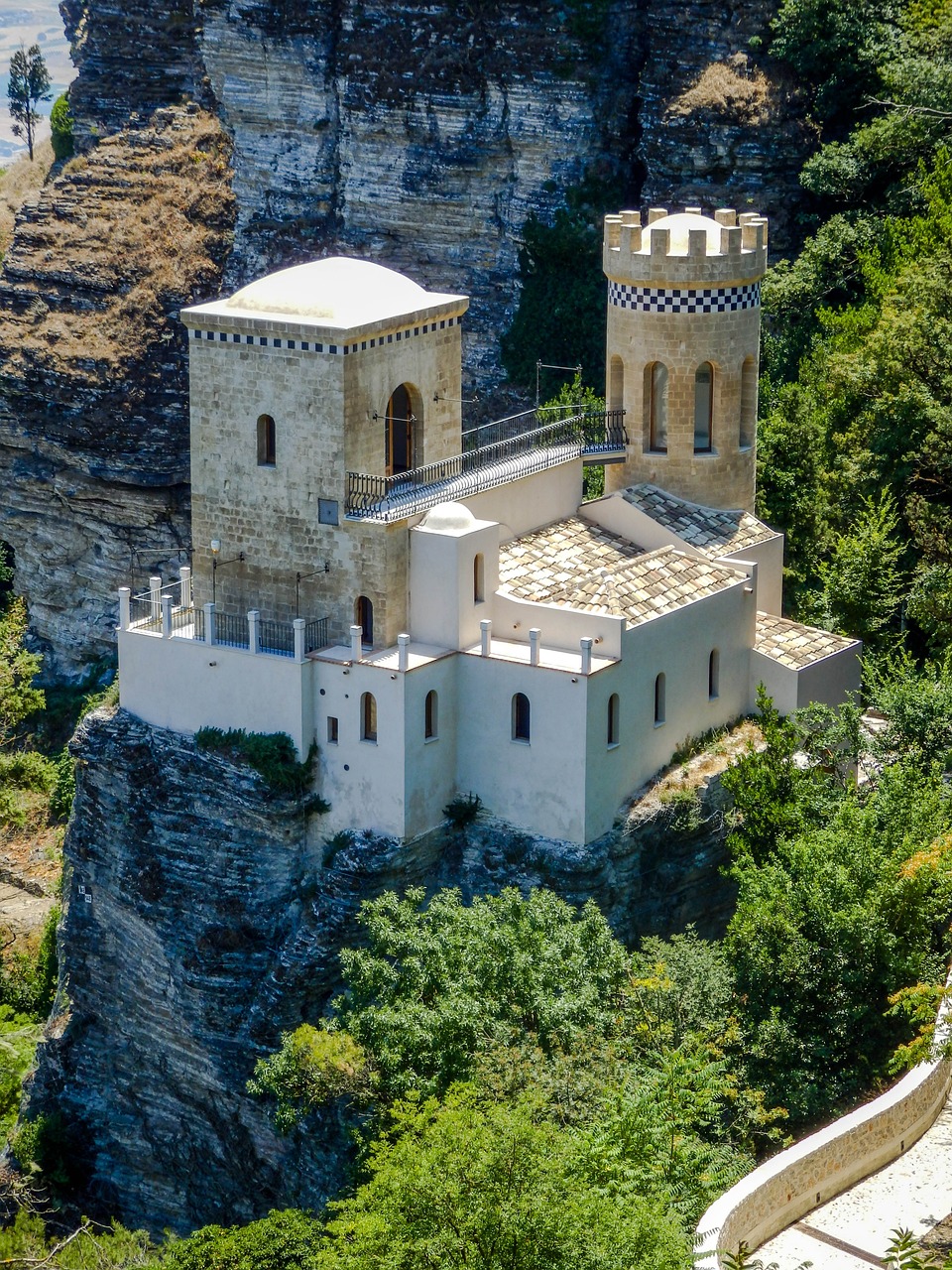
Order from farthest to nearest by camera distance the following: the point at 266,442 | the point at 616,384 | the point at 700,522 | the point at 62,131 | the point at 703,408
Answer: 1. the point at 62,131
2. the point at 703,408
3. the point at 616,384
4. the point at 700,522
5. the point at 266,442

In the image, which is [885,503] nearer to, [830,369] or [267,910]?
[830,369]

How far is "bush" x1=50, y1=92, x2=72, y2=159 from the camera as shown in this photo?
290 ft

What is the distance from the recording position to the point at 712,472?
49625 millimetres

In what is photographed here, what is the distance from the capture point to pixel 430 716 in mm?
44219

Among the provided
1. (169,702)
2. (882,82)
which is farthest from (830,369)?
(169,702)

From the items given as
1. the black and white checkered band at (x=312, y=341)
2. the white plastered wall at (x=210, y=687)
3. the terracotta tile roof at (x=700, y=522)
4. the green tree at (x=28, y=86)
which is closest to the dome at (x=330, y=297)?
the black and white checkered band at (x=312, y=341)

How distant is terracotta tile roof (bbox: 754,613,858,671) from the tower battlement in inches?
280

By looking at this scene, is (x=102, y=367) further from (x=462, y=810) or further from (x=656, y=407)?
(x=462, y=810)

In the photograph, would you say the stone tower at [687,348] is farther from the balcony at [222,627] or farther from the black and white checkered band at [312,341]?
the balcony at [222,627]

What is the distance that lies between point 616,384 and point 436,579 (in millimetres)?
7931

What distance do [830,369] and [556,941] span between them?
2107 centimetres

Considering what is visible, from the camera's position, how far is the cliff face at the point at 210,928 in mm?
44625

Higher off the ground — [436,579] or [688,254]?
[688,254]

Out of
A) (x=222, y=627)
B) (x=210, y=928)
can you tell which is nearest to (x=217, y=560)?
(x=222, y=627)
